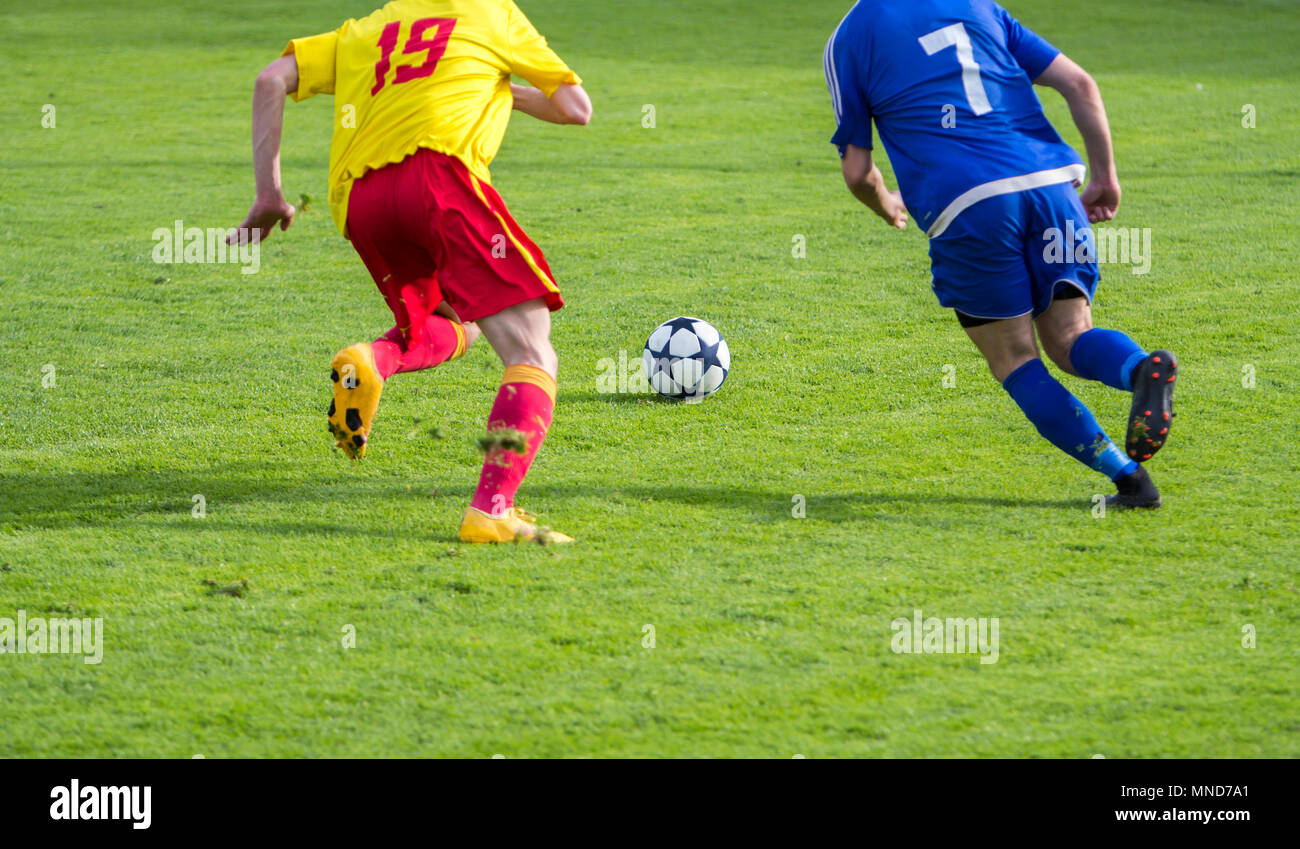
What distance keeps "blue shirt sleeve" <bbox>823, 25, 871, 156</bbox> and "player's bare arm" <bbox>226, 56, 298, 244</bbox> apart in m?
1.75

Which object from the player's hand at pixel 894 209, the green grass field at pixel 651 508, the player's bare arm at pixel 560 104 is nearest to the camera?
the green grass field at pixel 651 508

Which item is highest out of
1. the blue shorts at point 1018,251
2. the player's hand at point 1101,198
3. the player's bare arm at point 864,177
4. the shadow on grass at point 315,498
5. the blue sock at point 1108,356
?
the player's bare arm at point 864,177

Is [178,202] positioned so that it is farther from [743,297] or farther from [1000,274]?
[1000,274]

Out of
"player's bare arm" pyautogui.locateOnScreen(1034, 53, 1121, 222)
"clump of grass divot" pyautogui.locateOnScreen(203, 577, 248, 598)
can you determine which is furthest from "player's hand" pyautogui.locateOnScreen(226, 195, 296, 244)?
"player's bare arm" pyautogui.locateOnScreen(1034, 53, 1121, 222)

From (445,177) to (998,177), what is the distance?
1725 mm

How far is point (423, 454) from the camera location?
513cm

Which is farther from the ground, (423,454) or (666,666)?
(423,454)

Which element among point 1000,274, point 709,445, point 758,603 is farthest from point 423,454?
point 1000,274

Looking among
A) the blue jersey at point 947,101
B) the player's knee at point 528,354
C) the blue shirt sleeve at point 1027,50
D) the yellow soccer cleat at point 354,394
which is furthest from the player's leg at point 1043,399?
the yellow soccer cleat at point 354,394

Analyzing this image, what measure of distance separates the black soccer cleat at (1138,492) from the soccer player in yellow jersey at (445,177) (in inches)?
72.1

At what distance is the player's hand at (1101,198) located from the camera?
4.45m

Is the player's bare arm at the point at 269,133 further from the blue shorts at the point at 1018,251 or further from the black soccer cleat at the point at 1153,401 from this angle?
the black soccer cleat at the point at 1153,401

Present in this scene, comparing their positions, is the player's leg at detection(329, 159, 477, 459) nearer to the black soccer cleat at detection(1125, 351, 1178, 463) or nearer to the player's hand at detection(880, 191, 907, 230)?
the player's hand at detection(880, 191, 907, 230)

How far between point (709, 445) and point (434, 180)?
1.53 m
